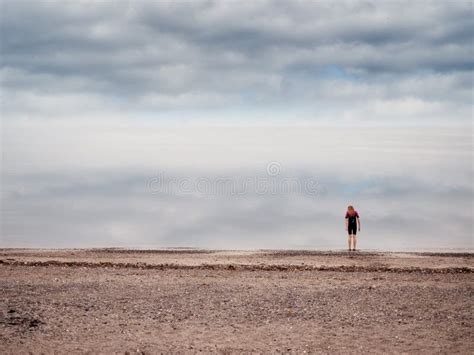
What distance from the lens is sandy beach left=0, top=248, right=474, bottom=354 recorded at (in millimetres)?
13977

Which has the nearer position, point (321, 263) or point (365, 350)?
point (365, 350)

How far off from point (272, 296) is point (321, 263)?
8.57 metres

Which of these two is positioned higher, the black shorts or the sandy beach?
the black shorts

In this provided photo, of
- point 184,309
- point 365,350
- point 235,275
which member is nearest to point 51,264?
point 235,275

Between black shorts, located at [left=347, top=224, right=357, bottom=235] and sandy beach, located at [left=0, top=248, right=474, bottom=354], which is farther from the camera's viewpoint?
black shorts, located at [left=347, top=224, right=357, bottom=235]

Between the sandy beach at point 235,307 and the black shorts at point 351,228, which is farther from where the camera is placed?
the black shorts at point 351,228

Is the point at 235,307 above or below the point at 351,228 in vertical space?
below

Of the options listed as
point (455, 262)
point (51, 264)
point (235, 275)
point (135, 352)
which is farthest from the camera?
point (455, 262)

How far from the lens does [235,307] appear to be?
17141mm

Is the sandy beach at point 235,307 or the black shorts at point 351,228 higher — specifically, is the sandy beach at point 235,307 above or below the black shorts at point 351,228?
below

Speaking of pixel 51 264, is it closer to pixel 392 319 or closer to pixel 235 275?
pixel 235 275

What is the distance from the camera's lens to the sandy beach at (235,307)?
14.0 meters

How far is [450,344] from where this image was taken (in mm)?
14023

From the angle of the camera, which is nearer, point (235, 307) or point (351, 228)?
point (235, 307)
